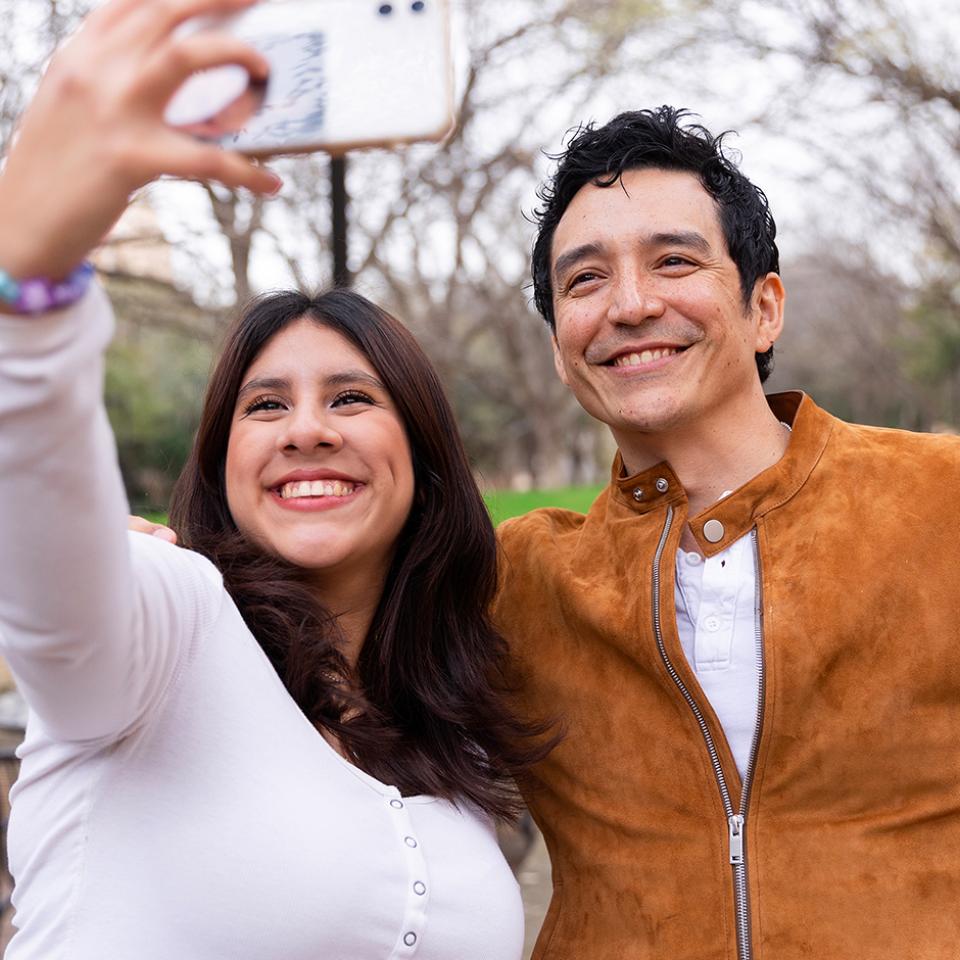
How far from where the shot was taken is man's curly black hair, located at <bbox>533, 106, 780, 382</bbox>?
271cm

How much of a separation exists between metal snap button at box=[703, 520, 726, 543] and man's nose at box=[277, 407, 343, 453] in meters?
0.79

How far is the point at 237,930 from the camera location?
5.89ft

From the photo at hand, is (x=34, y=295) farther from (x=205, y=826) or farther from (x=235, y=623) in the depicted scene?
(x=205, y=826)

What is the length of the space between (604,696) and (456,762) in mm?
374

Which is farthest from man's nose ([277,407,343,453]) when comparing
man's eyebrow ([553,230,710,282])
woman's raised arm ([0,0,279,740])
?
woman's raised arm ([0,0,279,740])

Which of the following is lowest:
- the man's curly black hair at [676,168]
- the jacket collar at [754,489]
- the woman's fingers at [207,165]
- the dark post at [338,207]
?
the jacket collar at [754,489]

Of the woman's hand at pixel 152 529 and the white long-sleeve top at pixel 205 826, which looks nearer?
the white long-sleeve top at pixel 205 826

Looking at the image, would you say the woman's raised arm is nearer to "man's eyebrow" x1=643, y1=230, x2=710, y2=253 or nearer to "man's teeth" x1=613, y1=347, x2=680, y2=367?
"man's teeth" x1=613, y1=347, x2=680, y2=367

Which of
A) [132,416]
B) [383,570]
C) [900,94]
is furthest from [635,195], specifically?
[132,416]

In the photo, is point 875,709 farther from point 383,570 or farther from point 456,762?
point 383,570

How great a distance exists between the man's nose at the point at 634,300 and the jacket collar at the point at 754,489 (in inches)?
13.4

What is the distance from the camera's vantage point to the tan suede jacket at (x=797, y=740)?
2260mm

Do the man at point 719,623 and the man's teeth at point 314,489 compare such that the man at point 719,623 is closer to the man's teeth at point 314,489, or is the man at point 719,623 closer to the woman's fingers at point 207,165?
the man's teeth at point 314,489

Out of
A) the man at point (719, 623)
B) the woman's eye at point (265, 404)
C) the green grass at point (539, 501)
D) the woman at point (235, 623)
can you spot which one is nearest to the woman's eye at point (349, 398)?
the woman at point (235, 623)
